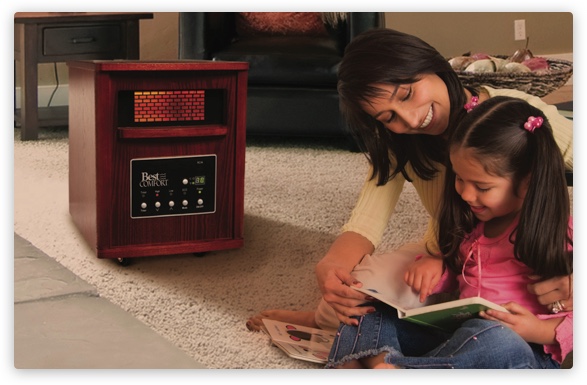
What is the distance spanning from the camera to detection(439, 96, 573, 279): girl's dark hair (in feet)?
4.17

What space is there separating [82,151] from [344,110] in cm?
57

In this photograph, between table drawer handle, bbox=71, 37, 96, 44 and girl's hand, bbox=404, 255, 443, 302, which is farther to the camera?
table drawer handle, bbox=71, 37, 96, 44

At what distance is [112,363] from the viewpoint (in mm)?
1393

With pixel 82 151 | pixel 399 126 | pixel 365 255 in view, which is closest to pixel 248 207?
pixel 82 151

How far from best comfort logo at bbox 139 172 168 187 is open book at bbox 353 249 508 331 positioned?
0.43 m

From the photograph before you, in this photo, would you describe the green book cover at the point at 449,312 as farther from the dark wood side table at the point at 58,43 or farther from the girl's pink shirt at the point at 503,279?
the dark wood side table at the point at 58,43

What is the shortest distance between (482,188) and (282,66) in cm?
85

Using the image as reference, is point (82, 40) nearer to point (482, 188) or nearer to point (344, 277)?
point (344, 277)

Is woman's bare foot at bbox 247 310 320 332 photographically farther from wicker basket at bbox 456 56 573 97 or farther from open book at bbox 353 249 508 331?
wicker basket at bbox 456 56 573 97

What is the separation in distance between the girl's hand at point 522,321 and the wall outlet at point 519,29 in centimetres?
46

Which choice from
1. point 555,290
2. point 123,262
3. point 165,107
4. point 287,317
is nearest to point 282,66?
point 165,107

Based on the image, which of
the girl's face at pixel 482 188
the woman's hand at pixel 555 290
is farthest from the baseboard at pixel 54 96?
the woman's hand at pixel 555 290

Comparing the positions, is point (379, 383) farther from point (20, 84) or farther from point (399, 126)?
point (20, 84)

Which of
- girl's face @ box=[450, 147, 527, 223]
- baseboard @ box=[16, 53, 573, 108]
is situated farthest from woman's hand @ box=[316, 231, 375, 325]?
baseboard @ box=[16, 53, 573, 108]
